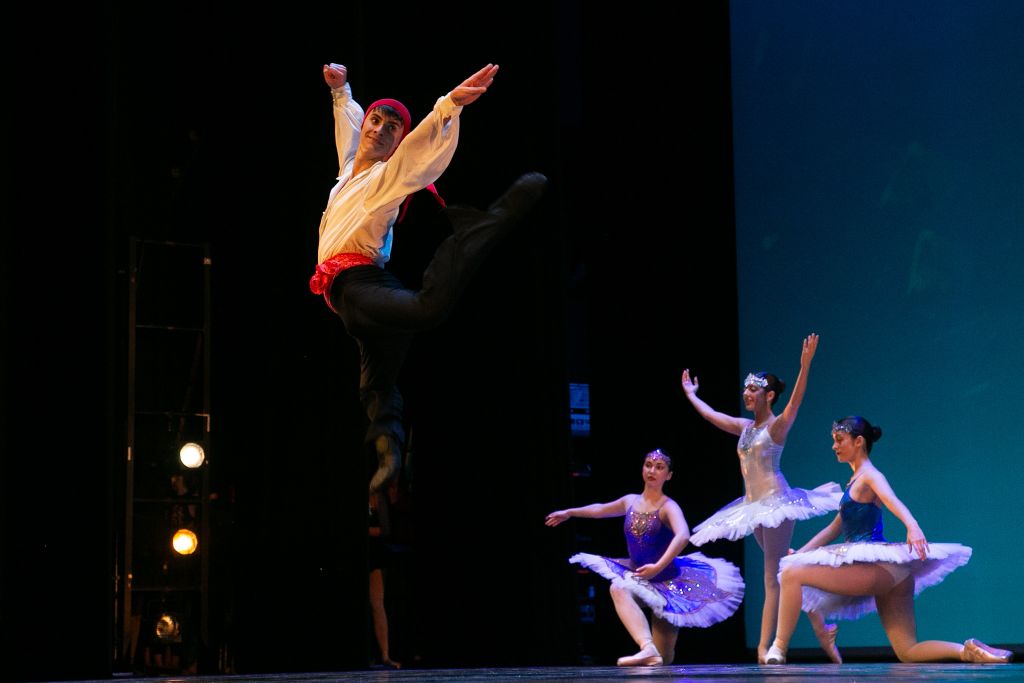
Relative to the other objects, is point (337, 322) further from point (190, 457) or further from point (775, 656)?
point (775, 656)

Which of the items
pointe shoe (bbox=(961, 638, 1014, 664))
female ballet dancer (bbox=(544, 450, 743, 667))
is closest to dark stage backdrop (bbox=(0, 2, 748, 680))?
female ballet dancer (bbox=(544, 450, 743, 667))

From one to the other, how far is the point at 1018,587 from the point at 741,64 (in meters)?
3.38

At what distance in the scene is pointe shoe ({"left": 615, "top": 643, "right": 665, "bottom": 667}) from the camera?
6.28 metres

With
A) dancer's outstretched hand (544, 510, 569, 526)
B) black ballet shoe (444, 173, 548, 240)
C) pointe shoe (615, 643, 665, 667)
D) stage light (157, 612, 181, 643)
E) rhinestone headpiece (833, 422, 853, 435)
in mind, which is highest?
black ballet shoe (444, 173, 548, 240)

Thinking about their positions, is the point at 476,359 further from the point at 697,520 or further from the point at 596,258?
the point at 697,520

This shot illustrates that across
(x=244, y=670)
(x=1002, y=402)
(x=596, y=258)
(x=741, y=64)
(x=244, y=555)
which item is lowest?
(x=244, y=670)

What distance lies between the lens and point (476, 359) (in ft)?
23.7

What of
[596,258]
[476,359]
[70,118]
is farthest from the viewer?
[596,258]

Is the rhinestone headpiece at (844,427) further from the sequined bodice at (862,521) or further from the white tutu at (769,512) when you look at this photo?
the white tutu at (769,512)

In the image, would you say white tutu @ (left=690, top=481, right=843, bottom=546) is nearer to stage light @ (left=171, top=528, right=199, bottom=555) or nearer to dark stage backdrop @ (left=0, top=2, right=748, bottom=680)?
dark stage backdrop @ (left=0, top=2, right=748, bottom=680)

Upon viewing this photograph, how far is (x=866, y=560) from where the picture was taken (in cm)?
575

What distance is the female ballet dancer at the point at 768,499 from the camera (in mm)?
6469

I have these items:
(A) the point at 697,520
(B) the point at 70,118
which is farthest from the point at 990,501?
(B) the point at 70,118

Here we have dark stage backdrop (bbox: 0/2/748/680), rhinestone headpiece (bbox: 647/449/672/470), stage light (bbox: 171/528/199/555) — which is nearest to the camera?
dark stage backdrop (bbox: 0/2/748/680)
